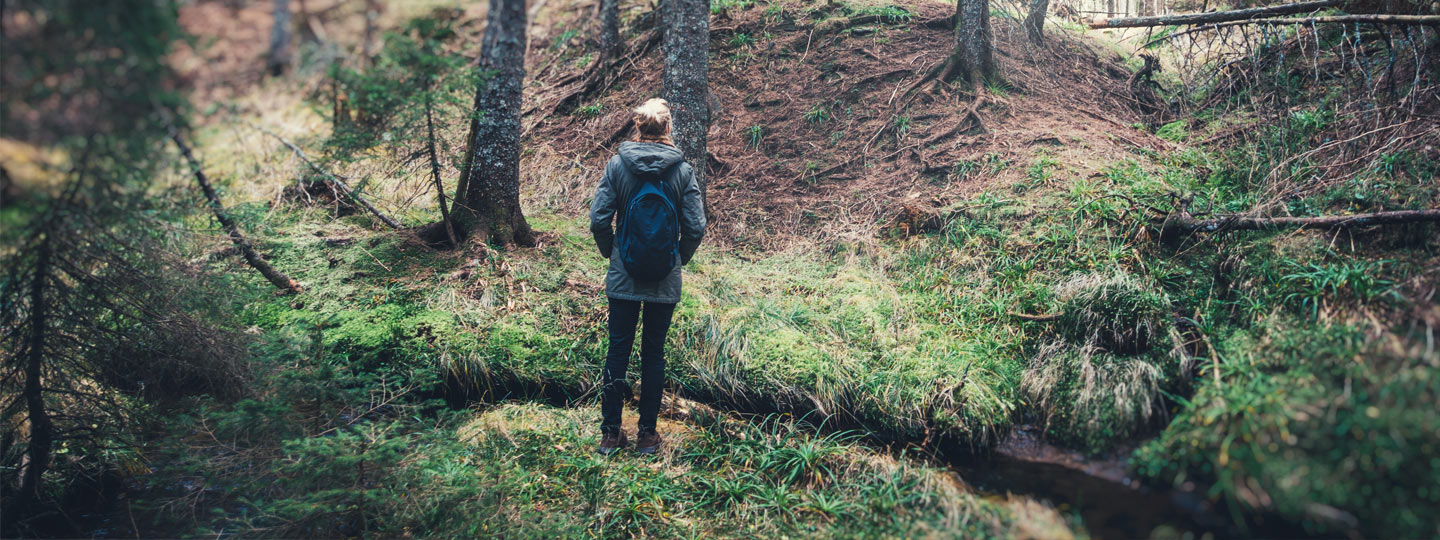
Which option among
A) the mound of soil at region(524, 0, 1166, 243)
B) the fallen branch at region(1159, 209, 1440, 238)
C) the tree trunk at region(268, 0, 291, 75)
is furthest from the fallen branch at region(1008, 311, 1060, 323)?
the tree trunk at region(268, 0, 291, 75)

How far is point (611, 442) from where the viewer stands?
177 inches

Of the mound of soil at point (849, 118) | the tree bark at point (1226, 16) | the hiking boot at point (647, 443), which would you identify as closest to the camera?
the hiking boot at point (647, 443)

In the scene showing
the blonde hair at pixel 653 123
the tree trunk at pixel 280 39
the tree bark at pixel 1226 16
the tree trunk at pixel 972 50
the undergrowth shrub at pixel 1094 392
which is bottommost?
the undergrowth shrub at pixel 1094 392

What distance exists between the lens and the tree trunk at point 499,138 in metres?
5.73

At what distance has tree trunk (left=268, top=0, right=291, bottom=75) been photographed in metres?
3.29

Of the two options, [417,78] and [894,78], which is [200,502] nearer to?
[417,78]

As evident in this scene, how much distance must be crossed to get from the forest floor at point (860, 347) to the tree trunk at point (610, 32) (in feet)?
8.31

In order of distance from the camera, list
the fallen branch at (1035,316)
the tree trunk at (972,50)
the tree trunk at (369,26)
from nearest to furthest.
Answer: the tree trunk at (369,26) → the fallen branch at (1035,316) → the tree trunk at (972,50)

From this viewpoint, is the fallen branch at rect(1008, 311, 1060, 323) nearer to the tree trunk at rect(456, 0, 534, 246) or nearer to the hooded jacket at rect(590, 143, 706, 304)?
the hooded jacket at rect(590, 143, 706, 304)

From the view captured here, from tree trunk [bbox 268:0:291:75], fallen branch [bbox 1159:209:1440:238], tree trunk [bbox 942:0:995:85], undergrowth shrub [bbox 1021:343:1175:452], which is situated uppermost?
tree trunk [bbox 942:0:995:85]

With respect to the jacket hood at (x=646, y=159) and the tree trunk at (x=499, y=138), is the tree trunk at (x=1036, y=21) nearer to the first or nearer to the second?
the tree trunk at (x=499, y=138)

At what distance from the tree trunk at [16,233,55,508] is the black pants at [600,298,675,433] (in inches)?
111

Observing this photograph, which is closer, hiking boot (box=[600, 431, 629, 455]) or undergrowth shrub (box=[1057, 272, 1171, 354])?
hiking boot (box=[600, 431, 629, 455])

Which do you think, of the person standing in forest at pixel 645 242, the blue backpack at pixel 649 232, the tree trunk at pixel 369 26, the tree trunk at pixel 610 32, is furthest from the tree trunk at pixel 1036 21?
the tree trunk at pixel 369 26
